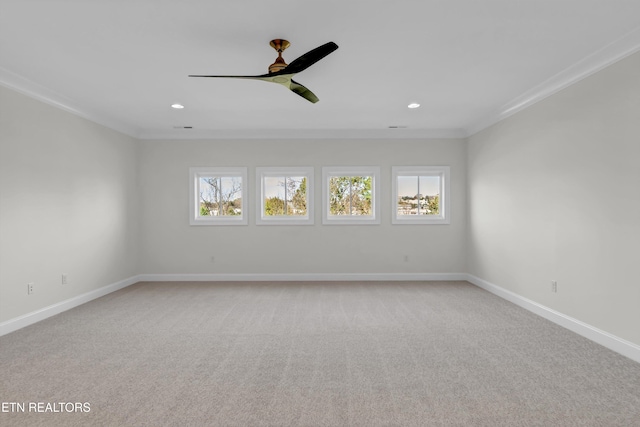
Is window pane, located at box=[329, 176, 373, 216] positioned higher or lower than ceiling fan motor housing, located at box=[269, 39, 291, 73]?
lower

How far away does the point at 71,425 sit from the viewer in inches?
77.5

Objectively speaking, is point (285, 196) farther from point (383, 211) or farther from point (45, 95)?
point (45, 95)

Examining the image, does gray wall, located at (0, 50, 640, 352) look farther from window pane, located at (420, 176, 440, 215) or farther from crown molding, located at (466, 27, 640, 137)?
window pane, located at (420, 176, 440, 215)

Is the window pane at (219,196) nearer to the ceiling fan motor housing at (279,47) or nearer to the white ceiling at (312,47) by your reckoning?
the white ceiling at (312,47)

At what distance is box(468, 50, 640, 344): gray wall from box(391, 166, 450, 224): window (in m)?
1.12

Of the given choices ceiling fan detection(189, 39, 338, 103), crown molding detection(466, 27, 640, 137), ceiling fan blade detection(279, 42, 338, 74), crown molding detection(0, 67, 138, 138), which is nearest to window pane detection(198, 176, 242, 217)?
crown molding detection(0, 67, 138, 138)

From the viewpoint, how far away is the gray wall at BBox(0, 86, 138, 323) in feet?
Answer: 11.7

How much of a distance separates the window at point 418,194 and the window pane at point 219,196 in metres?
2.92

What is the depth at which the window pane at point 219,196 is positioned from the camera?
629 cm

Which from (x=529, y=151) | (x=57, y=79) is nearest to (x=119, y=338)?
(x=57, y=79)

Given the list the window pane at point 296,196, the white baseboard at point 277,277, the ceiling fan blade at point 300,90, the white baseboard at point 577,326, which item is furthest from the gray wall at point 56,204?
the white baseboard at point 577,326

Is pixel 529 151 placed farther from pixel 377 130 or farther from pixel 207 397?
pixel 207 397

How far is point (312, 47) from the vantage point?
2.90 metres

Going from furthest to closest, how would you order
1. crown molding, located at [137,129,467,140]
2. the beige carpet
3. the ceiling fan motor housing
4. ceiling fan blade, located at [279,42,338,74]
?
crown molding, located at [137,129,467,140], the ceiling fan motor housing, ceiling fan blade, located at [279,42,338,74], the beige carpet
